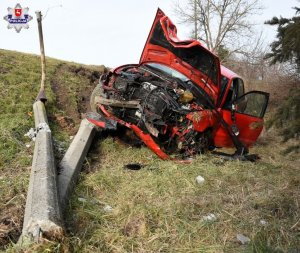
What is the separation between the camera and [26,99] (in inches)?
338

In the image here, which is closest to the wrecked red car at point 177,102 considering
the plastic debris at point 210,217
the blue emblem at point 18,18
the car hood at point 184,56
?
the car hood at point 184,56

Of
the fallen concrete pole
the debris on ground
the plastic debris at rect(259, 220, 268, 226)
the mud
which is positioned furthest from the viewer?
the mud

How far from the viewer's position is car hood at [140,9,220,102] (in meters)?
6.48

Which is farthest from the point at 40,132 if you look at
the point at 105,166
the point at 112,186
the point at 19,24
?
the point at 19,24

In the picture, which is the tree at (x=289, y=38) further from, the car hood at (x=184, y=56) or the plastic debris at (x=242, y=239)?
the plastic debris at (x=242, y=239)

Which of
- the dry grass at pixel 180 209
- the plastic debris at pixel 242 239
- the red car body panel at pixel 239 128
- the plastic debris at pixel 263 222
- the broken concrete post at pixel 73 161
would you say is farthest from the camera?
the red car body panel at pixel 239 128

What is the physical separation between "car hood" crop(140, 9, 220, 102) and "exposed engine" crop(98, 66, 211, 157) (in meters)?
0.23

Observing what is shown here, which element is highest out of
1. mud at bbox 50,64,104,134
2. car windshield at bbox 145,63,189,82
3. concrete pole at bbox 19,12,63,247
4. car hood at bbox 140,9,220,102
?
car hood at bbox 140,9,220,102

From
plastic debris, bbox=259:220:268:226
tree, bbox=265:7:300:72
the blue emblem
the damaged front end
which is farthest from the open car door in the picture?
the blue emblem

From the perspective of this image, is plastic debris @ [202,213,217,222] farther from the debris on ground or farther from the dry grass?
the debris on ground

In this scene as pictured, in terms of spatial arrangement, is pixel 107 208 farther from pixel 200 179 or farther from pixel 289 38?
pixel 289 38

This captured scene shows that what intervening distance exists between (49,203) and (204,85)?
4065 millimetres

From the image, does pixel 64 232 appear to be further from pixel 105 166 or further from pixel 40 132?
pixel 40 132

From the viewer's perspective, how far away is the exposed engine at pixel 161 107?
20.6ft
